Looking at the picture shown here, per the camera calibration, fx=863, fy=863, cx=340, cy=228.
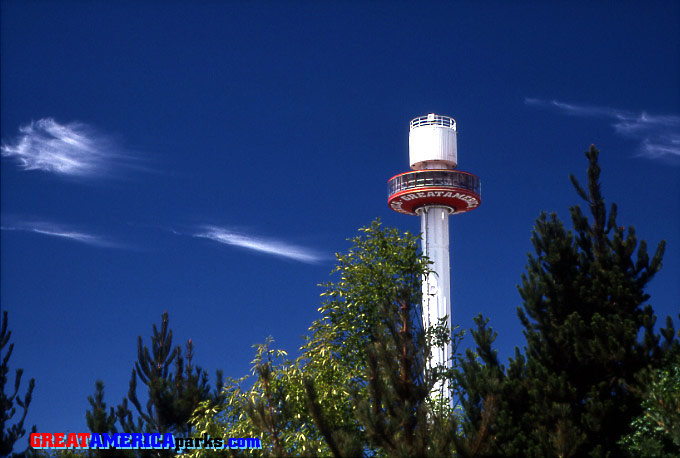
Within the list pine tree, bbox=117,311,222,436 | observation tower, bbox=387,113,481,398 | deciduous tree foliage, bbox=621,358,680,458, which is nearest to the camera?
deciduous tree foliage, bbox=621,358,680,458

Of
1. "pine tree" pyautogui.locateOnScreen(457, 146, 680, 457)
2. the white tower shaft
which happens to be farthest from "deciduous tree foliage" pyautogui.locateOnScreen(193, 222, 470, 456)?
the white tower shaft

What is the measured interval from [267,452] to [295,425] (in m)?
2.57

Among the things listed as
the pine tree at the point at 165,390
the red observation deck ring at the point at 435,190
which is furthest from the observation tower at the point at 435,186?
the pine tree at the point at 165,390

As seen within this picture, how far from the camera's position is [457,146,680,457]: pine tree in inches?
692

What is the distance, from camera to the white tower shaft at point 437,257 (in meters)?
40.1

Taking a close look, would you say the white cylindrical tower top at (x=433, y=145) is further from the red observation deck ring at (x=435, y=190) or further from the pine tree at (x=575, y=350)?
the pine tree at (x=575, y=350)

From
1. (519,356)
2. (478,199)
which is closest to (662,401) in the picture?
(519,356)

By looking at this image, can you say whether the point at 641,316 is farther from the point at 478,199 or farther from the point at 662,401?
the point at 478,199

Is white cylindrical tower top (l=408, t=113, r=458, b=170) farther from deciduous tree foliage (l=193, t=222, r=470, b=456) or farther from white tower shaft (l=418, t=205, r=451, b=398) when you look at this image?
deciduous tree foliage (l=193, t=222, r=470, b=456)

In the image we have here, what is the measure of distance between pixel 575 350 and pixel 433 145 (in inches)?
977

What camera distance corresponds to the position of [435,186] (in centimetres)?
4141

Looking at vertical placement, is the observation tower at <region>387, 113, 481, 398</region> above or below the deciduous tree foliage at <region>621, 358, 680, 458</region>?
above

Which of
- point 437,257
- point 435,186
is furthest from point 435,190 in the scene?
point 437,257

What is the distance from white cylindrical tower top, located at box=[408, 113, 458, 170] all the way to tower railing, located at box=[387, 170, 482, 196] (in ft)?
2.03
